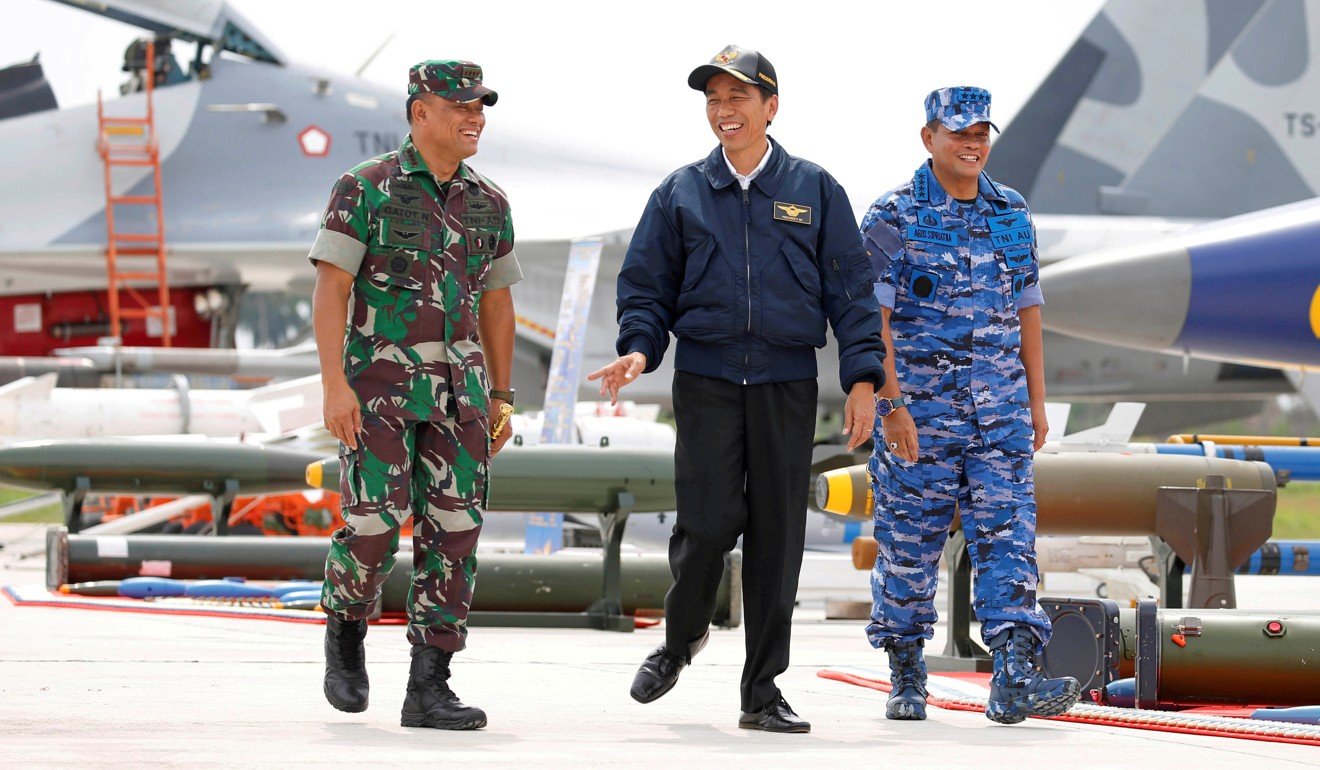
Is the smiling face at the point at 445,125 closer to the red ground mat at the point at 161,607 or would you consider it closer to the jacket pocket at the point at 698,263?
the jacket pocket at the point at 698,263

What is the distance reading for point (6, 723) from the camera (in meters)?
3.52

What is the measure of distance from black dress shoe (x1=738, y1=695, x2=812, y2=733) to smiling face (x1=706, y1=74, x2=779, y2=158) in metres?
1.46

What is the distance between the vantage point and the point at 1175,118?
2109 centimetres

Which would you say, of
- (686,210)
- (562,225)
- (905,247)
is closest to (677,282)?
(686,210)

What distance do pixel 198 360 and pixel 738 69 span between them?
16.0m

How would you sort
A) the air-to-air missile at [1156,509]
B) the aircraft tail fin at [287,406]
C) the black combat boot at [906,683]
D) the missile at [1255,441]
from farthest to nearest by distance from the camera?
the aircraft tail fin at [287,406]
the missile at [1255,441]
the air-to-air missile at [1156,509]
the black combat boot at [906,683]

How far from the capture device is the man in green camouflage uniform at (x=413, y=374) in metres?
3.99

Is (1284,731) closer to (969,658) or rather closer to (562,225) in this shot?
(969,658)

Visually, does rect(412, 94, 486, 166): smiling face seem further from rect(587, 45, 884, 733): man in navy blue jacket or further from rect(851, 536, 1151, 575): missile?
rect(851, 536, 1151, 575): missile

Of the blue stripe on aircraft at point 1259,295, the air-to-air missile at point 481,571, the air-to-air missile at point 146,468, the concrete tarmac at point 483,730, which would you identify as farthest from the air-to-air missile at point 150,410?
the blue stripe on aircraft at point 1259,295

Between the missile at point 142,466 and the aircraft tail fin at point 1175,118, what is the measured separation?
39.4 ft

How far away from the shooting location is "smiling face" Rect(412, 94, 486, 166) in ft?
13.5

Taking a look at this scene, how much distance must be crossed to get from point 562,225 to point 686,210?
15343mm

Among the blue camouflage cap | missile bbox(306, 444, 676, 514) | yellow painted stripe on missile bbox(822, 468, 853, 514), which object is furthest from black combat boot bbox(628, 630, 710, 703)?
missile bbox(306, 444, 676, 514)
